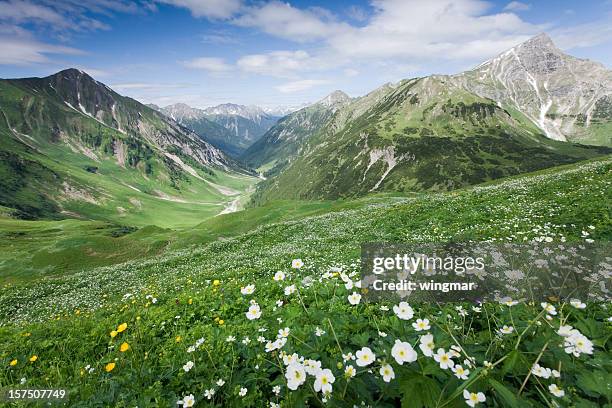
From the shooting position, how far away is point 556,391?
292 centimetres

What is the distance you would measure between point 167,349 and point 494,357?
6.40 metres

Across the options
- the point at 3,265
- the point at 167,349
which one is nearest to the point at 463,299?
the point at 167,349

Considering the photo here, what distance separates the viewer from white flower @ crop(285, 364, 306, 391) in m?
3.28

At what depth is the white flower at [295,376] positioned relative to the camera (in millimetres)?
3281

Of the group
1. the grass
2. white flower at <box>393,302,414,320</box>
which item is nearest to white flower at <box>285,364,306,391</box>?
the grass

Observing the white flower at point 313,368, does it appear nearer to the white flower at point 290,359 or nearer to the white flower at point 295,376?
the white flower at point 295,376

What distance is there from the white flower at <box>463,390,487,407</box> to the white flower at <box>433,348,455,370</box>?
31 centimetres

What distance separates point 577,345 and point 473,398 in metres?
1.67

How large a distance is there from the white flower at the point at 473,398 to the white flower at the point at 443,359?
315 millimetres

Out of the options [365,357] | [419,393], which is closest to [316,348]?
[365,357]

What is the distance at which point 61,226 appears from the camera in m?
126

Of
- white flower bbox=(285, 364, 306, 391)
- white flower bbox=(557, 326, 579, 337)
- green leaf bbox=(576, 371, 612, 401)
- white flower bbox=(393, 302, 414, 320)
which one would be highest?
white flower bbox=(393, 302, 414, 320)

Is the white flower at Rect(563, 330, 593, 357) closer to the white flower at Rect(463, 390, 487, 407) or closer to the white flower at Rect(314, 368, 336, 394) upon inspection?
the white flower at Rect(463, 390, 487, 407)

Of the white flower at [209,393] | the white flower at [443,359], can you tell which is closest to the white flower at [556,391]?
the white flower at [443,359]
